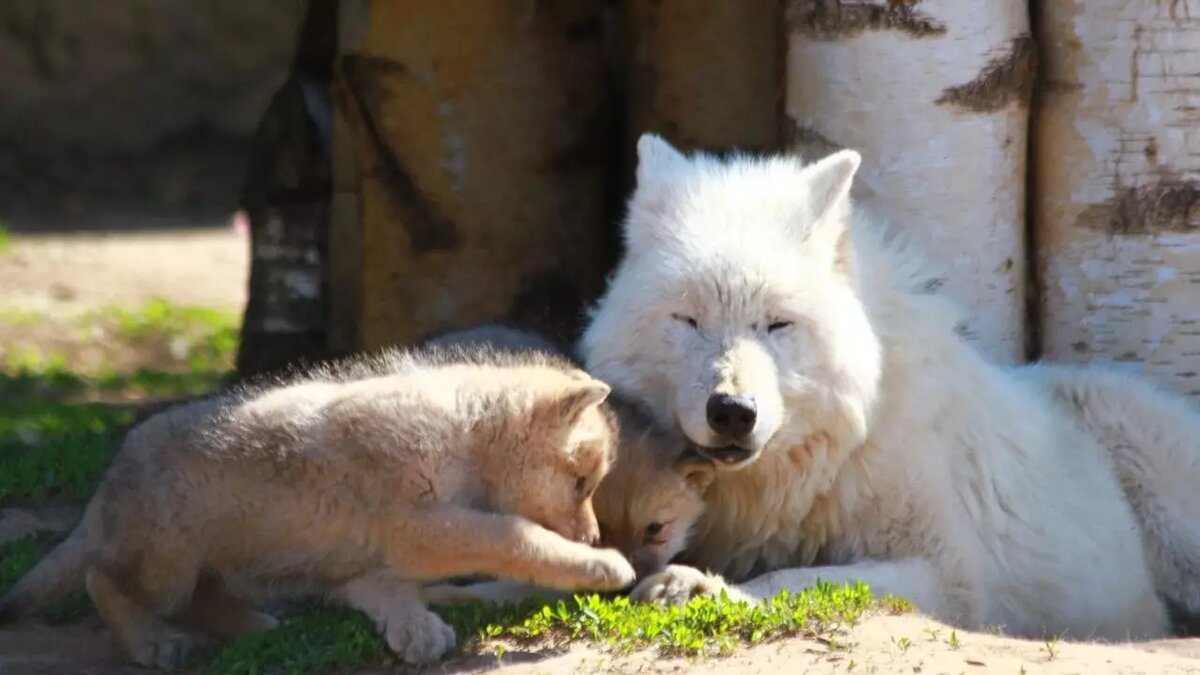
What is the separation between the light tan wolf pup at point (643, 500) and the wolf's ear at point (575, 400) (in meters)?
0.29

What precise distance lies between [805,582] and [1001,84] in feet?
7.44

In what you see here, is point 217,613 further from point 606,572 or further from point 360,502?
point 606,572

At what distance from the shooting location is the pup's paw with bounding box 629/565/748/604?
5191mm

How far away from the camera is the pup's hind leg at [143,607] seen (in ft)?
16.7

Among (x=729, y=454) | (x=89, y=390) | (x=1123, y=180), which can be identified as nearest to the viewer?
(x=729, y=454)

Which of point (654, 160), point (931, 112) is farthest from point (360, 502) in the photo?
point (931, 112)

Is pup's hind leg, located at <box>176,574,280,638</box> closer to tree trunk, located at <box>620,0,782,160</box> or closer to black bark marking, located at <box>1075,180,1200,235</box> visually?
black bark marking, located at <box>1075,180,1200,235</box>

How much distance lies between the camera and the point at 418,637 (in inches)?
193

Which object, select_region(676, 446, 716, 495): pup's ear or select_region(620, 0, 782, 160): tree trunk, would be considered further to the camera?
select_region(620, 0, 782, 160): tree trunk

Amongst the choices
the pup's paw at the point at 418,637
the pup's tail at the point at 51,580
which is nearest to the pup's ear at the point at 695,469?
the pup's paw at the point at 418,637

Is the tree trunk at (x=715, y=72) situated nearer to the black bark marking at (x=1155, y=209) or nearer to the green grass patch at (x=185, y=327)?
the black bark marking at (x=1155, y=209)

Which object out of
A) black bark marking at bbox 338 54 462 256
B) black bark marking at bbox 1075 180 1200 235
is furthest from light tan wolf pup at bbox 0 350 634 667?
black bark marking at bbox 338 54 462 256

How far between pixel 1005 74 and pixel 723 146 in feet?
7.11

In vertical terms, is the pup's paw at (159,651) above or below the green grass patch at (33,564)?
above
